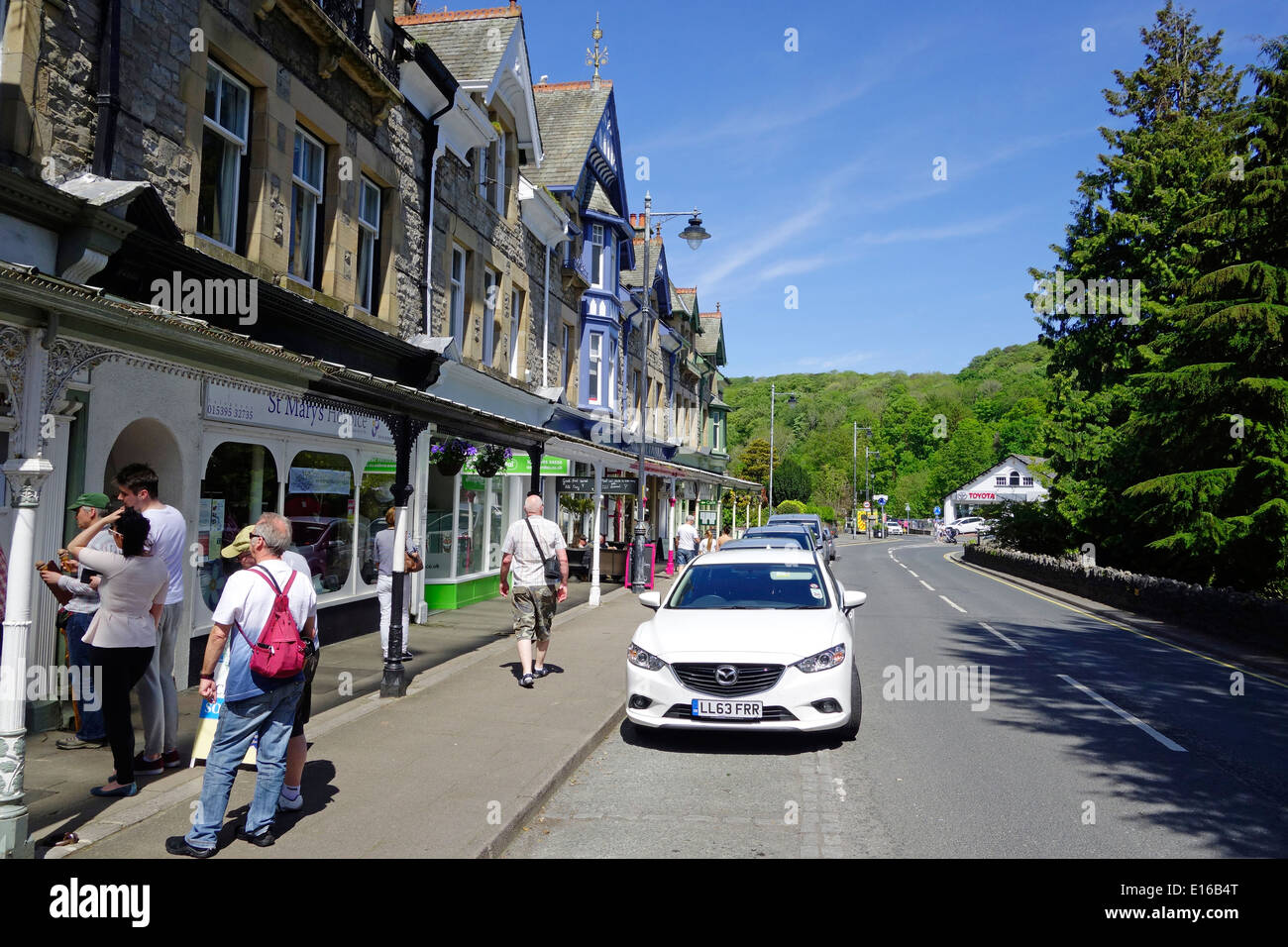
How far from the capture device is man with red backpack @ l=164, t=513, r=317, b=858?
452 centimetres

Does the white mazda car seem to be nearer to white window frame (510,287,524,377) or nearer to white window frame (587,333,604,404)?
white window frame (510,287,524,377)

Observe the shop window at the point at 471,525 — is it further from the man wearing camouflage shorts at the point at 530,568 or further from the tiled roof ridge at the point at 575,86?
the tiled roof ridge at the point at 575,86

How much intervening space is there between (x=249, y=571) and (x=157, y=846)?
147 cm

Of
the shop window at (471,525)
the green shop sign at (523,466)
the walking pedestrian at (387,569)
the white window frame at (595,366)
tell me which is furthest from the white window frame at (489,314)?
the walking pedestrian at (387,569)

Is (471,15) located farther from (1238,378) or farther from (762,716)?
(1238,378)

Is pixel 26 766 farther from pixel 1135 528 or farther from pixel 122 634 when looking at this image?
pixel 1135 528

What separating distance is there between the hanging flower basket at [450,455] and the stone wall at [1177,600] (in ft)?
42.5

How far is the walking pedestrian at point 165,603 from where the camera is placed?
223 inches

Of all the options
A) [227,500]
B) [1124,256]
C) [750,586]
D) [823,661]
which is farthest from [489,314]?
[1124,256]

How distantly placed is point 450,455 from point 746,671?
27.8 feet

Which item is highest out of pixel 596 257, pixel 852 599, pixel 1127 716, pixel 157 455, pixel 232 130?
pixel 596 257

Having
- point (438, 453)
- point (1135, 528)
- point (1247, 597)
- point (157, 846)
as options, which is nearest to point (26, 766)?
point (157, 846)

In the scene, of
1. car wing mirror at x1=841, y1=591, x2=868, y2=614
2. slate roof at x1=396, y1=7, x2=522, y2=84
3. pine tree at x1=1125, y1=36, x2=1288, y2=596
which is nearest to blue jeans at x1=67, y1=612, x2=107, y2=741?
car wing mirror at x1=841, y1=591, x2=868, y2=614

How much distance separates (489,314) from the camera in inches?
705
